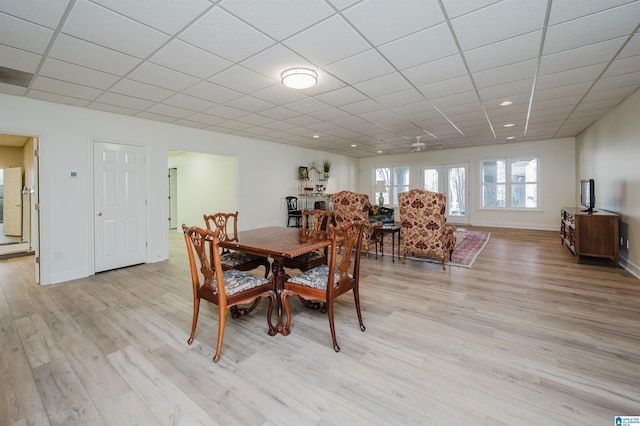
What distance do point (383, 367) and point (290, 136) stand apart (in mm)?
5470

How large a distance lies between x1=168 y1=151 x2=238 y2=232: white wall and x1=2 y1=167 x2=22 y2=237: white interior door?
11.0ft

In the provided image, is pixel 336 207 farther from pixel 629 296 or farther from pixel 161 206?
pixel 629 296

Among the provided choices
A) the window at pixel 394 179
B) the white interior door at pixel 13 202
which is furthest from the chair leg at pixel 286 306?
the window at pixel 394 179

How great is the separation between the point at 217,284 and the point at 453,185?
901 centimetres

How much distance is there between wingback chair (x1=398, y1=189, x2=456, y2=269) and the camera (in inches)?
165

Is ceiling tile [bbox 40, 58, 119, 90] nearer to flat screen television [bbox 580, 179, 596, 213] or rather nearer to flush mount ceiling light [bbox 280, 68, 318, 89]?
flush mount ceiling light [bbox 280, 68, 318, 89]

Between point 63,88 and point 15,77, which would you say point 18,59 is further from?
point 63,88

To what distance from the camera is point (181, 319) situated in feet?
8.77

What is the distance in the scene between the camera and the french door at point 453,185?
912 centimetres

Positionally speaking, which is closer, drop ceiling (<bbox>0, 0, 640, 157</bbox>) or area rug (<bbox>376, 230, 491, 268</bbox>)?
drop ceiling (<bbox>0, 0, 640, 157</bbox>)

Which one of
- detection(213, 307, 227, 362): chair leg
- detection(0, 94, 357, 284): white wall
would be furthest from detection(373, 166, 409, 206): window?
detection(213, 307, 227, 362): chair leg

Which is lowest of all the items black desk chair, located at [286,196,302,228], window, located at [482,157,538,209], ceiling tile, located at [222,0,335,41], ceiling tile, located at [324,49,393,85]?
black desk chair, located at [286,196,302,228]

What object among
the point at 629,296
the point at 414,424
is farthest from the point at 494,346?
the point at 629,296

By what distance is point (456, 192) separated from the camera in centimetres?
927
